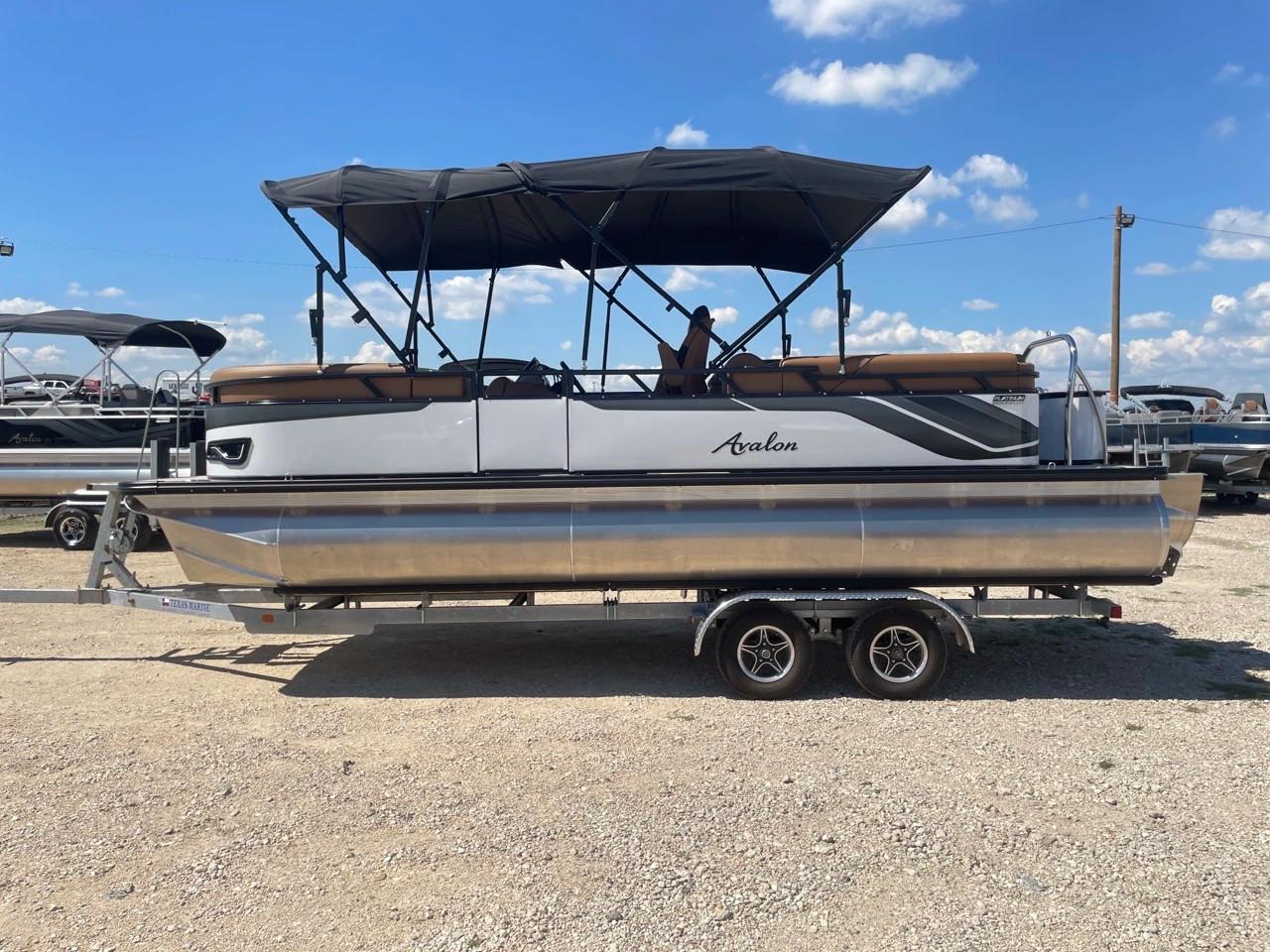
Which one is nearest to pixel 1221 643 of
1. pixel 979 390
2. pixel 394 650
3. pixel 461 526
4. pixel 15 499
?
pixel 979 390

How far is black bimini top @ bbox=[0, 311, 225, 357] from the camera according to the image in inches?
467

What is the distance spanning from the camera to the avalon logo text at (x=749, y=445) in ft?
17.0

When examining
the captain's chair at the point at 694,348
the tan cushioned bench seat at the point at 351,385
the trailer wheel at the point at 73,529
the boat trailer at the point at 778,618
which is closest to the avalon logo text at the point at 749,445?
the captain's chair at the point at 694,348

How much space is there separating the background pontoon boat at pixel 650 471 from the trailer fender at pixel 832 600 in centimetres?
11

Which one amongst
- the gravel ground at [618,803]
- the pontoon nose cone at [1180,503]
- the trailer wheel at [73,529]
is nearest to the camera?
the gravel ground at [618,803]

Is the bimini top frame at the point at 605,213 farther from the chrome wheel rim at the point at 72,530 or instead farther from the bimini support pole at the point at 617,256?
the chrome wheel rim at the point at 72,530

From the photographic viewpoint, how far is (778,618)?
5.20m

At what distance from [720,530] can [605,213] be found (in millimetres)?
2181

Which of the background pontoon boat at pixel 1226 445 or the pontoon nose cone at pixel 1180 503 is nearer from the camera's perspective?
the pontoon nose cone at pixel 1180 503

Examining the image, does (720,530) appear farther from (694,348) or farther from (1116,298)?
(1116,298)

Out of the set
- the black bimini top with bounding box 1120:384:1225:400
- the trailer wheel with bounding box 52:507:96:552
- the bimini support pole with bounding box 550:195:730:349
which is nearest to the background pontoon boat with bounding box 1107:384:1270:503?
the black bimini top with bounding box 1120:384:1225:400

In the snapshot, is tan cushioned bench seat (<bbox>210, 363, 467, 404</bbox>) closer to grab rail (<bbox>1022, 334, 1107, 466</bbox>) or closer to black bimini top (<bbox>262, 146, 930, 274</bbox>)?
black bimini top (<bbox>262, 146, 930, 274</bbox>)

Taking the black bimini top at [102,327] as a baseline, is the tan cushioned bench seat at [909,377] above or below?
below

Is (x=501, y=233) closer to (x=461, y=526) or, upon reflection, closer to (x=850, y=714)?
(x=461, y=526)
